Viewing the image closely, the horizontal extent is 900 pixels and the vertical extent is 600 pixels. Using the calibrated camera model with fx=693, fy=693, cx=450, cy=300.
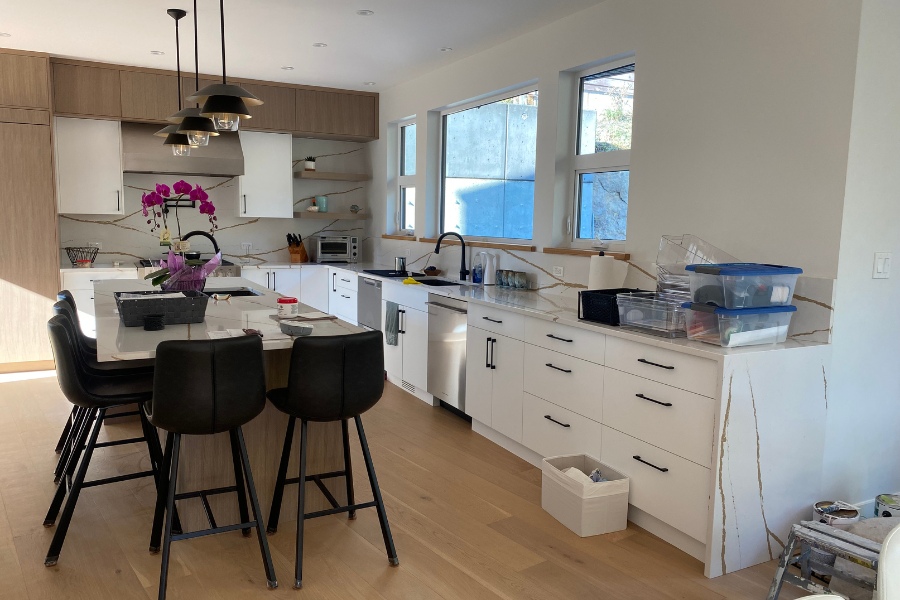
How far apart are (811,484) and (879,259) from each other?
101 cm

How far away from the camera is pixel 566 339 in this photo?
3.54m

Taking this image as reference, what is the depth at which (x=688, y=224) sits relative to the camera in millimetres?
3553

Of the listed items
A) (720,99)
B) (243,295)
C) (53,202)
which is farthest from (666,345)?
(53,202)

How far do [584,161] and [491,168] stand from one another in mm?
1302

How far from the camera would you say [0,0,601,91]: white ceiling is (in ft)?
13.9

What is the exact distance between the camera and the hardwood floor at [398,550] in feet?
8.61

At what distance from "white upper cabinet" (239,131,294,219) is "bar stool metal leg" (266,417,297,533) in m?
4.28

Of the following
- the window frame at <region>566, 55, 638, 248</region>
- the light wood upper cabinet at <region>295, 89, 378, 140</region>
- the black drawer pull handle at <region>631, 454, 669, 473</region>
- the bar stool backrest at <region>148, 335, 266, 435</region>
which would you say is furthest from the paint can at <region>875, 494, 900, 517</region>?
the light wood upper cabinet at <region>295, 89, 378, 140</region>

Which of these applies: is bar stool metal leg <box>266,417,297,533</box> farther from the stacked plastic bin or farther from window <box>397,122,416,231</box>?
window <box>397,122,416,231</box>

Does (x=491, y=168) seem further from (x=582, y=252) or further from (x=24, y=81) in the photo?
(x=24, y=81)

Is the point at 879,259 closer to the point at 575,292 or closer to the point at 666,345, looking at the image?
the point at 666,345

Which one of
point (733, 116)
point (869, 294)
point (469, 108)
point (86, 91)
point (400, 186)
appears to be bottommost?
point (869, 294)

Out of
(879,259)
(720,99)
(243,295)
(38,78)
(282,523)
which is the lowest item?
(282,523)

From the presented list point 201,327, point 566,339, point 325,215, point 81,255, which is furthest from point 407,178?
point 201,327
